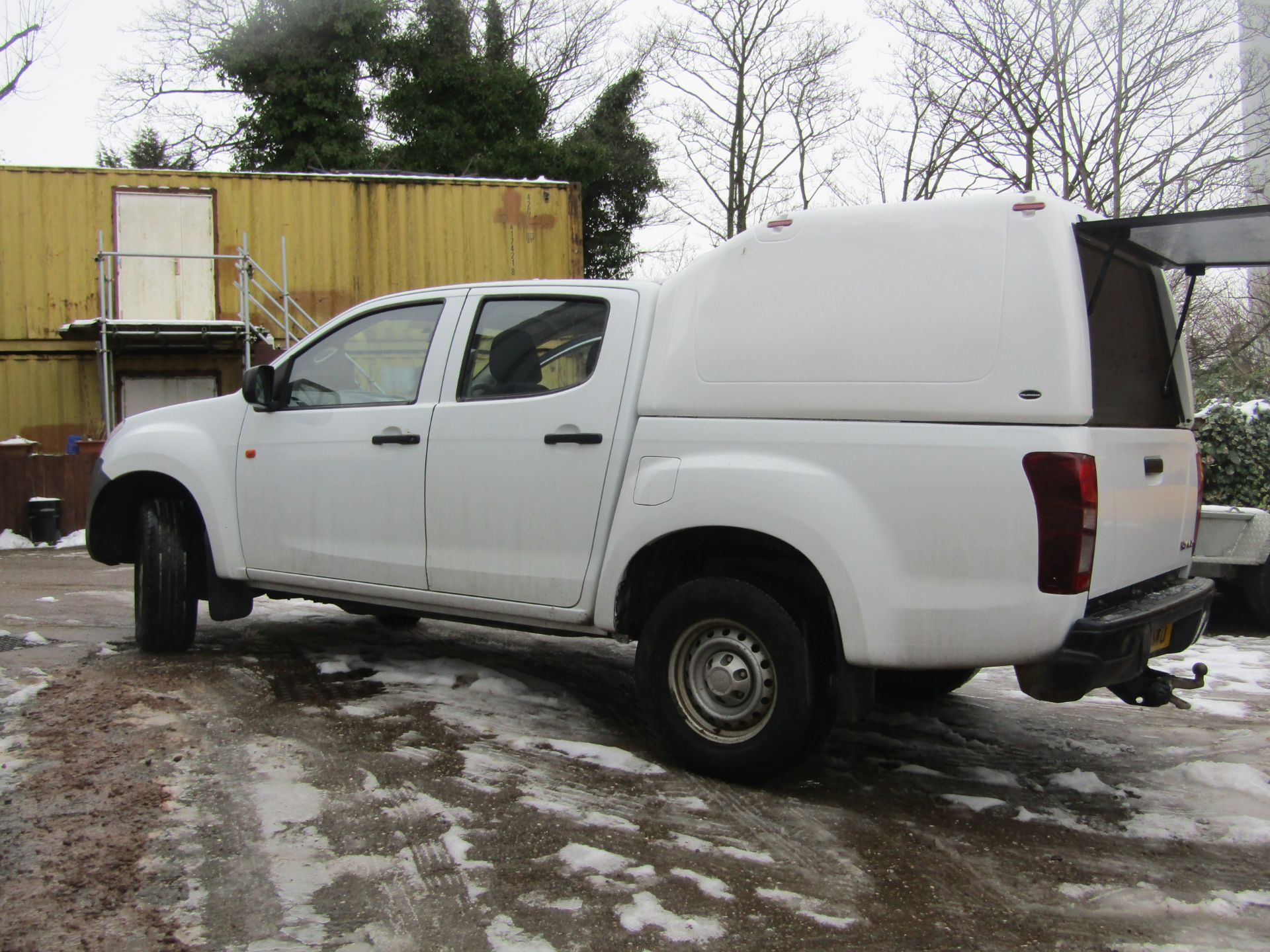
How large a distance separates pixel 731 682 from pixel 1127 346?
193 centimetres

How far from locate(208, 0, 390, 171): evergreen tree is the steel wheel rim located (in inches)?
1002

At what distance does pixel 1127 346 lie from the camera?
4.12 metres

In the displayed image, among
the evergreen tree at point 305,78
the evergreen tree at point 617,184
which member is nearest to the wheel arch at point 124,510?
the evergreen tree at point 305,78

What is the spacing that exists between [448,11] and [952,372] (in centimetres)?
2854

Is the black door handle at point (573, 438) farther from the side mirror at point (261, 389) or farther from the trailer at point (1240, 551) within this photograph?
the trailer at point (1240, 551)

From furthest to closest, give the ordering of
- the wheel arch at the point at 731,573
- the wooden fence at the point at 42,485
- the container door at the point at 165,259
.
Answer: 1. the container door at the point at 165,259
2. the wooden fence at the point at 42,485
3. the wheel arch at the point at 731,573

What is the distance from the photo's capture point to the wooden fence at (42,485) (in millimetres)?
13742

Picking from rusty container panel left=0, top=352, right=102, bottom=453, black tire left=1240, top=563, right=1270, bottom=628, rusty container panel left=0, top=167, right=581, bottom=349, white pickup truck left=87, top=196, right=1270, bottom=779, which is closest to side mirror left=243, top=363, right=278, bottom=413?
white pickup truck left=87, top=196, right=1270, bottom=779

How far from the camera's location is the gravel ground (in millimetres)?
2979

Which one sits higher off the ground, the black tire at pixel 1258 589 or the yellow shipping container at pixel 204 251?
the yellow shipping container at pixel 204 251

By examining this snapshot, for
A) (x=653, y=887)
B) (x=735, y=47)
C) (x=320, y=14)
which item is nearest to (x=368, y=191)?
(x=320, y=14)

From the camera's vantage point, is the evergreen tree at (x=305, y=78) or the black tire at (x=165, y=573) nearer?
the black tire at (x=165, y=573)

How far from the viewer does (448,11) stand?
2892cm

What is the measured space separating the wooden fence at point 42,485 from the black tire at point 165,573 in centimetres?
877
